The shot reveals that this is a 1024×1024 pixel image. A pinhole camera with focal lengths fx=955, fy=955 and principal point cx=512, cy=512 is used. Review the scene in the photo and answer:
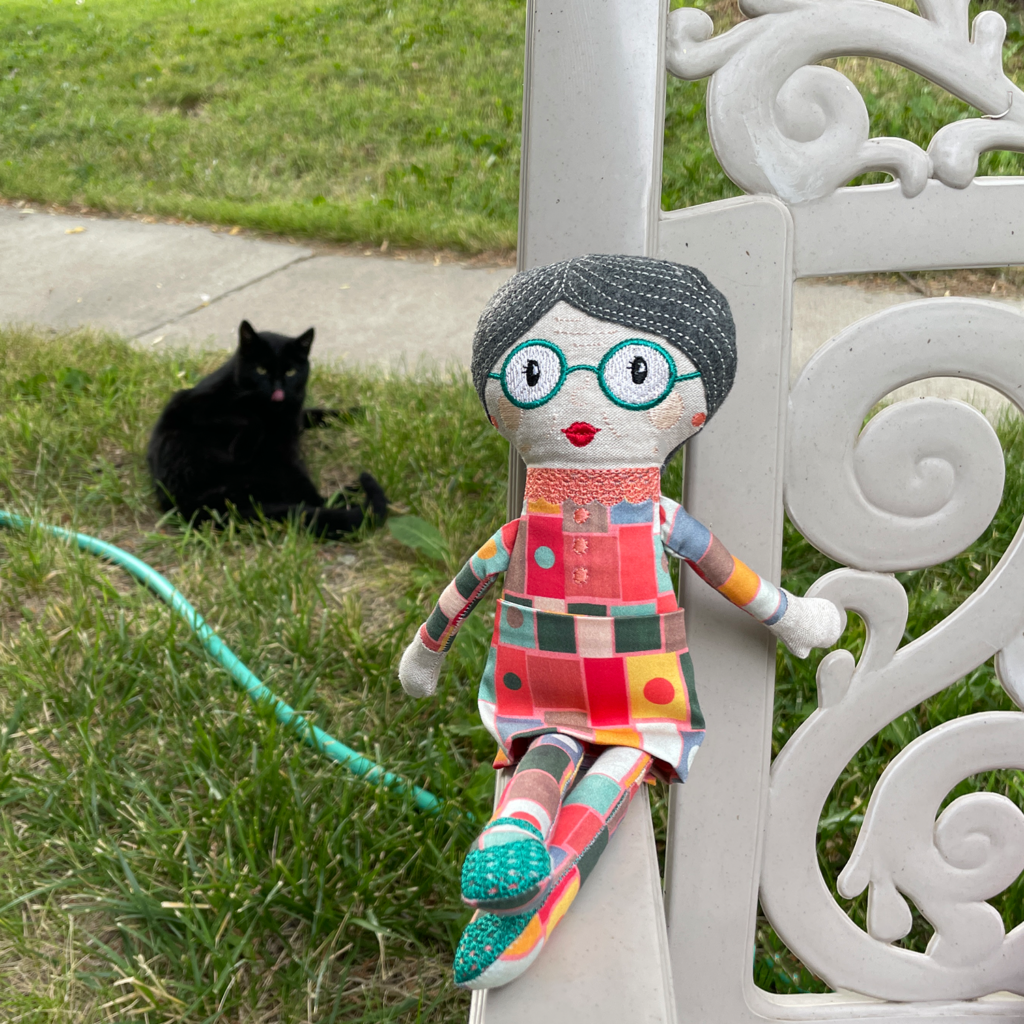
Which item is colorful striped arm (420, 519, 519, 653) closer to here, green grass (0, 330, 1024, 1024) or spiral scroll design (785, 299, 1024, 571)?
spiral scroll design (785, 299, 1024, 571)

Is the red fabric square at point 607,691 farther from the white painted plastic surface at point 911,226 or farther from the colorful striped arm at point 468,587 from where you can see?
the white painted plastic surface at point 911,226

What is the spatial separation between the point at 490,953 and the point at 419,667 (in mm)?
369

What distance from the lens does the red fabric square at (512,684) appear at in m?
0.85

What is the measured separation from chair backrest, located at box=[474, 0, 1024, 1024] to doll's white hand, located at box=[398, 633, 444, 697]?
0.27m

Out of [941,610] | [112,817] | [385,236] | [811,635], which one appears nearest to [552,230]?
[811,635]

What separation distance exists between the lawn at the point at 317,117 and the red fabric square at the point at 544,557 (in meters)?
3.36

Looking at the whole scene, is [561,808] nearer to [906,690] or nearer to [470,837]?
[906,690]

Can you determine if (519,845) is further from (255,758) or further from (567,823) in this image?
(255,758)

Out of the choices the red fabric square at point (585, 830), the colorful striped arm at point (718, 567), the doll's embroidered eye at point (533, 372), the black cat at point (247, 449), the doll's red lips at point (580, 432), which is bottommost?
the black cat at point (247, 449)

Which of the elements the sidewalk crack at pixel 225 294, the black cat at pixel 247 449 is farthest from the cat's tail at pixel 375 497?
the sidewalk crack at pixel 225 294

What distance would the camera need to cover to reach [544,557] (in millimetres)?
841

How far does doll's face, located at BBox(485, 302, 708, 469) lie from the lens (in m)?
0.79

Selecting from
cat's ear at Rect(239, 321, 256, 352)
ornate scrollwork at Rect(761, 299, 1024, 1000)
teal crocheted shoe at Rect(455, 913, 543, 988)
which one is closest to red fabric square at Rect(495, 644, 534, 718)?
teal crocheted shoe at Rect(455, 913, 543, 988)

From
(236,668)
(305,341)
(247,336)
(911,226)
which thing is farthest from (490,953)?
(305,341)
